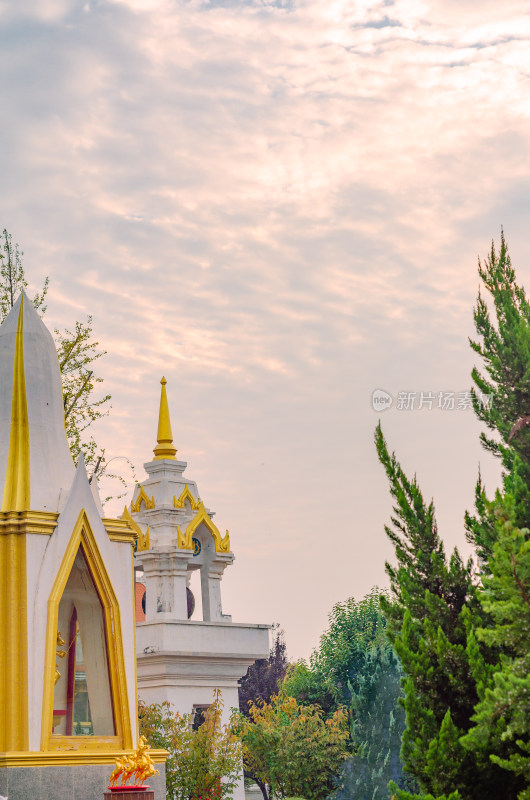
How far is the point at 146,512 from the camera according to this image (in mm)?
23703

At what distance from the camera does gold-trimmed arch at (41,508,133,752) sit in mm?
13234

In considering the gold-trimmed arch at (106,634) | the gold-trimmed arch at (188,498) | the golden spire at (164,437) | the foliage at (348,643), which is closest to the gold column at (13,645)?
the gold-trimmed arch at (106,634)

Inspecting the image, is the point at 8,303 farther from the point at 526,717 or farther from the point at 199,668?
the point at 526,717

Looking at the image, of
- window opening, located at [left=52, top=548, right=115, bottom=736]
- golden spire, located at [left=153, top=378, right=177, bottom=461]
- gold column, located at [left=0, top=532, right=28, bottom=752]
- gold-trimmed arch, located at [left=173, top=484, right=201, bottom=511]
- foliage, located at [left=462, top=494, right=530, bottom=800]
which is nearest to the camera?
foliage, located at [left=462, top=494, right=530, bottom=800]

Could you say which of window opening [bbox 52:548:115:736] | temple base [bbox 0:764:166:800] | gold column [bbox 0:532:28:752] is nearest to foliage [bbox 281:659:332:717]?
window opening [bbox 52:548:115:736]

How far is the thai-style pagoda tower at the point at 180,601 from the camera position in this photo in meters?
21.8

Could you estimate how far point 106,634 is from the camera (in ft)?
46.4

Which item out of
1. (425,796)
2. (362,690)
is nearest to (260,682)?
(362,690)

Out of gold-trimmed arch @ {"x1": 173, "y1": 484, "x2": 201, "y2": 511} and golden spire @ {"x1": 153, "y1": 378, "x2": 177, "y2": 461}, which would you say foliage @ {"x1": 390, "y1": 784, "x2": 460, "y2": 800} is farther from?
golden spire @ {"x1": 153, "y1": 378, "x2": 177, "y2": 461}

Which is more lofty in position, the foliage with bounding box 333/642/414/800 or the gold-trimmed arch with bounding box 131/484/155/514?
the gold-trimmed arch with bounding box 131/484/155/514

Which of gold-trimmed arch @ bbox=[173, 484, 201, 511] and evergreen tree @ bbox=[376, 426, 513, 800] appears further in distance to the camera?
gold-trimmed arch @ bbox=[173, 484, 201, 511]

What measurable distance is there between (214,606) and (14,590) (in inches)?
425

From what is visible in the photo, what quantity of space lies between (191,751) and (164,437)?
761 centimetres

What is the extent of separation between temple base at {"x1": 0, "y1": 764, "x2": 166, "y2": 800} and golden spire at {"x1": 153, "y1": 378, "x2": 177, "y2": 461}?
11.8 m
